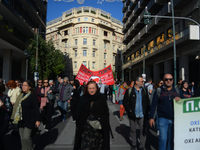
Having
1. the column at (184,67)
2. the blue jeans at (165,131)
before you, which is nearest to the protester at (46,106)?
the blue jeans at (165,131)

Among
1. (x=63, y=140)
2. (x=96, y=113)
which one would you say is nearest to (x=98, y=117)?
(x=96, y=113)

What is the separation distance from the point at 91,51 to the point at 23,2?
2701 centimetres

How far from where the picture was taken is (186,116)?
3.37 m

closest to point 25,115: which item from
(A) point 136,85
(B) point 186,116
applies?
(A) point 136,85

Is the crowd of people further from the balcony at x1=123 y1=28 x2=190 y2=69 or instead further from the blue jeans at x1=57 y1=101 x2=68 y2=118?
the balcony at x1=123 y1=28 x2=190 y2=69

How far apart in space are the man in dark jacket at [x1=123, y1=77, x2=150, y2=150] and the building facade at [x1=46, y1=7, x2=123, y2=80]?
43679 millimetres

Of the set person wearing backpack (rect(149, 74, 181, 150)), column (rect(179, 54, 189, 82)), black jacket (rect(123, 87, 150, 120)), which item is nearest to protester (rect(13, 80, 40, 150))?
black jacket (rect(123, 87, 150, 120))

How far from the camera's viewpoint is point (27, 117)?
369cm

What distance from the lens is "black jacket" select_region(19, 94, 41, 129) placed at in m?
3.67

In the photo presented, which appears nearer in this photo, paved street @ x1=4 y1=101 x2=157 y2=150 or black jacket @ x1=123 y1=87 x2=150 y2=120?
black jacket @ x1=123 y1=87 x2=150 y2=120

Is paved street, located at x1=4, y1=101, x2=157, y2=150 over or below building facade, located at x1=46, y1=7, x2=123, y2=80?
below

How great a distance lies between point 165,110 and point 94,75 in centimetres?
846

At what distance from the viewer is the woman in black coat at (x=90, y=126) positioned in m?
3.22

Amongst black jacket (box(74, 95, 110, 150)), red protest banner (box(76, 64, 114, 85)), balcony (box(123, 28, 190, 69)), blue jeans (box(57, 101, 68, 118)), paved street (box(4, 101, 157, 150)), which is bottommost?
paved street (box(4, 101, 157, 150))
